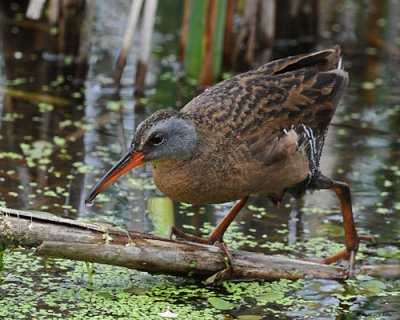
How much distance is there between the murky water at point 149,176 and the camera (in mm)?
4801

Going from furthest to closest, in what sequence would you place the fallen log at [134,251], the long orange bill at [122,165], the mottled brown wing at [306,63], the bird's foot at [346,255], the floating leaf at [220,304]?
1. the mottled brown wing at [306,63]
2. the bird's foot at [346,255]
3. the long orange bill at [122,165]
4. the floating leaf at [220,304]
5. the fallen log at [134,251]

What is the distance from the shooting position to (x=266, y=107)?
5.10 meters

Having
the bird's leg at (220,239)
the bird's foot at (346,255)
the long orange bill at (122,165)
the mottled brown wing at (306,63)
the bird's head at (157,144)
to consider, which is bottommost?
the bird's foot at (346,255)

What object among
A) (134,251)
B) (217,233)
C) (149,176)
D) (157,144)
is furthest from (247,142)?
(149,176)

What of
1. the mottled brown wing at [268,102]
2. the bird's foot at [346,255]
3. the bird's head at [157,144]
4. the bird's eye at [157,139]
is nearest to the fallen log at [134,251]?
the bird's foot at [346,255]

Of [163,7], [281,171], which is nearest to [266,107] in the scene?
[281,171]

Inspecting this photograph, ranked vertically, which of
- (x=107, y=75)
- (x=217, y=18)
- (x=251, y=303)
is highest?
(x=217, y=18)

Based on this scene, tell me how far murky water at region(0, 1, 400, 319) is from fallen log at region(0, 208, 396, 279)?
9cm

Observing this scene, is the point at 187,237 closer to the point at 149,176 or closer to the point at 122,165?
the point at 122,165

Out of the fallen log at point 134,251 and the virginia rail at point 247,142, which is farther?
the virginia rail at point 247,142

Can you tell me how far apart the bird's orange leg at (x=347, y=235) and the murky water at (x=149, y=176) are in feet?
0.56

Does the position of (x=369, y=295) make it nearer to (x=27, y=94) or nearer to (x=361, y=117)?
(x=361, y=117)

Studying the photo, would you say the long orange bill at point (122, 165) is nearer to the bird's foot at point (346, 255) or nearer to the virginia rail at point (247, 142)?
the virginia rail at point (247, 142)

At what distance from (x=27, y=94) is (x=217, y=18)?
169 centimetres
